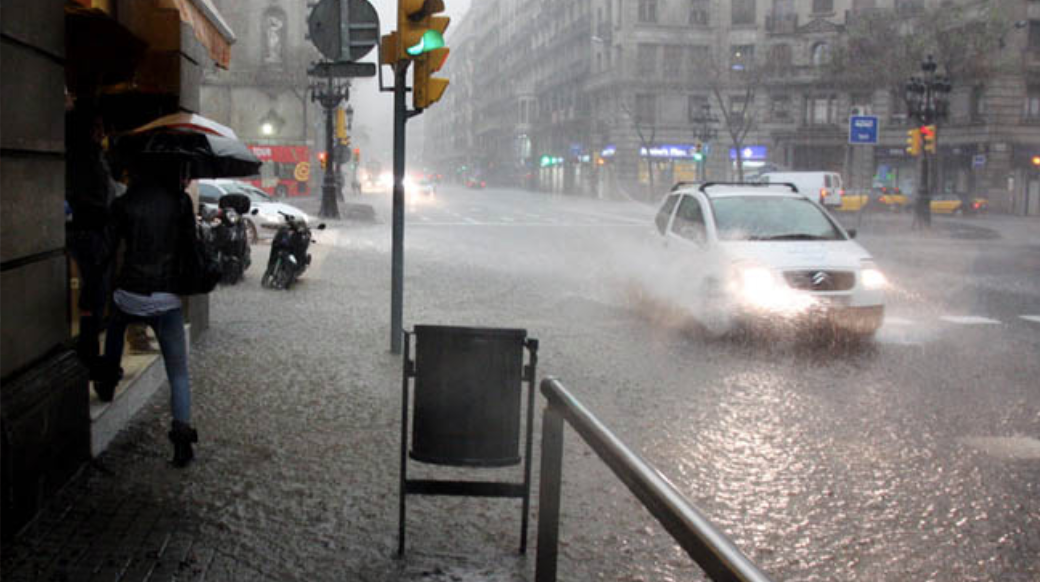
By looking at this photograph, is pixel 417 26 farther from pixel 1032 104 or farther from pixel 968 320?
pixel 1032 104

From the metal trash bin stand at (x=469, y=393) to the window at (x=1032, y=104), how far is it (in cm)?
5795

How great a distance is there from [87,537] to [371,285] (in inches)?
448

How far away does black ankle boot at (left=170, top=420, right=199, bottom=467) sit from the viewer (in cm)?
568

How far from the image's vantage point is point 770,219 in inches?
470

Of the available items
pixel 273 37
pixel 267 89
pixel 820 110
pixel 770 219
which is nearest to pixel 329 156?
pixel 770 219

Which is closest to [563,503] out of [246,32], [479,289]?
[479,289]

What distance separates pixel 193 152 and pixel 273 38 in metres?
66.3

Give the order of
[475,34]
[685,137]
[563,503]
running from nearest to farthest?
[563,503], [685,137], [475,34]

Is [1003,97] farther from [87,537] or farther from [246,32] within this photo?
[87,537]

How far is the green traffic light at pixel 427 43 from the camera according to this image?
8.89m

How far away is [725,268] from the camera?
36.1 ft

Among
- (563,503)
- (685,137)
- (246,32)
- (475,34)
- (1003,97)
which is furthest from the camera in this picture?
(475,34)

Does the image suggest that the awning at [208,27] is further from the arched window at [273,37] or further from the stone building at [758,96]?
the arched window at [273,37]

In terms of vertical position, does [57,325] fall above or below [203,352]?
above
